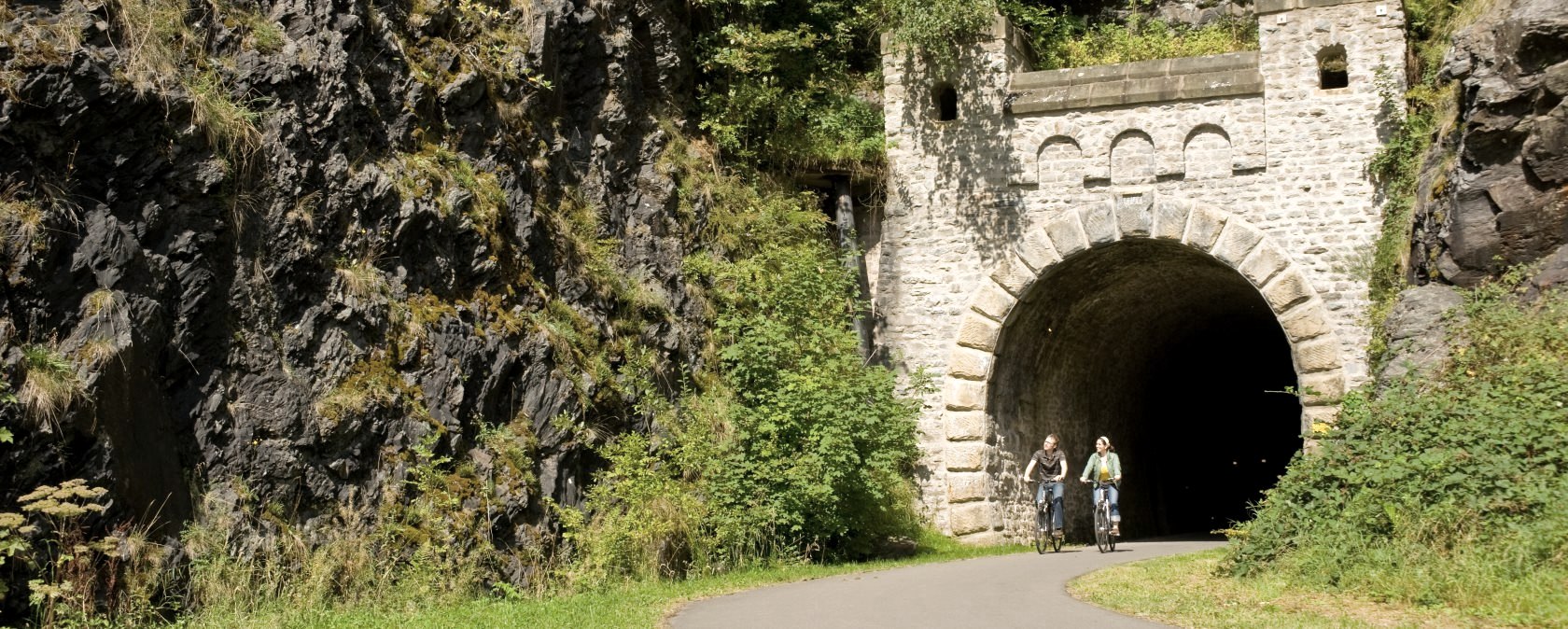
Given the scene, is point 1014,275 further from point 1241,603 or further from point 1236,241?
point 1241,603

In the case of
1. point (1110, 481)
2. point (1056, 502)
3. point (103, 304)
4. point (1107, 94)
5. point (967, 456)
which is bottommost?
point (1056, 502)

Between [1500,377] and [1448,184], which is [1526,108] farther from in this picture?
[1500,377]

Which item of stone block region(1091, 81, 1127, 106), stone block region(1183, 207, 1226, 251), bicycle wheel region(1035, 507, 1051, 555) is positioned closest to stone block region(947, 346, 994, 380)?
bicycle wheel region(1035, 507, 1051, 555)

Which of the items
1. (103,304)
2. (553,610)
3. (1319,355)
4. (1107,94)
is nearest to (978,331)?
(1107,94)

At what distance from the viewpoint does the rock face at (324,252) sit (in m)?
8.62

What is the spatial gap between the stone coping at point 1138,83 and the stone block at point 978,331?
2613 millimetres

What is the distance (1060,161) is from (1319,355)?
3.77 meters

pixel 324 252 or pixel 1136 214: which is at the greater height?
pixel 1136 214

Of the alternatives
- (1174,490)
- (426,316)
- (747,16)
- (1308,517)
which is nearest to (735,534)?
(426,316)

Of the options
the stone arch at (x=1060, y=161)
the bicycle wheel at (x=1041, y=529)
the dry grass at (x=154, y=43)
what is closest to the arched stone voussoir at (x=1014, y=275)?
the stone arch at (x=1060, y=161)

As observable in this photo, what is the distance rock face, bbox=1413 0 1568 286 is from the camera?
11523mm

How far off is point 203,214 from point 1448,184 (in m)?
11.1

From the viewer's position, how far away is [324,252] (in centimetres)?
1057

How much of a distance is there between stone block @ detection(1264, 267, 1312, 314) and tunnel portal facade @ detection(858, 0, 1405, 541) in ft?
0.07
